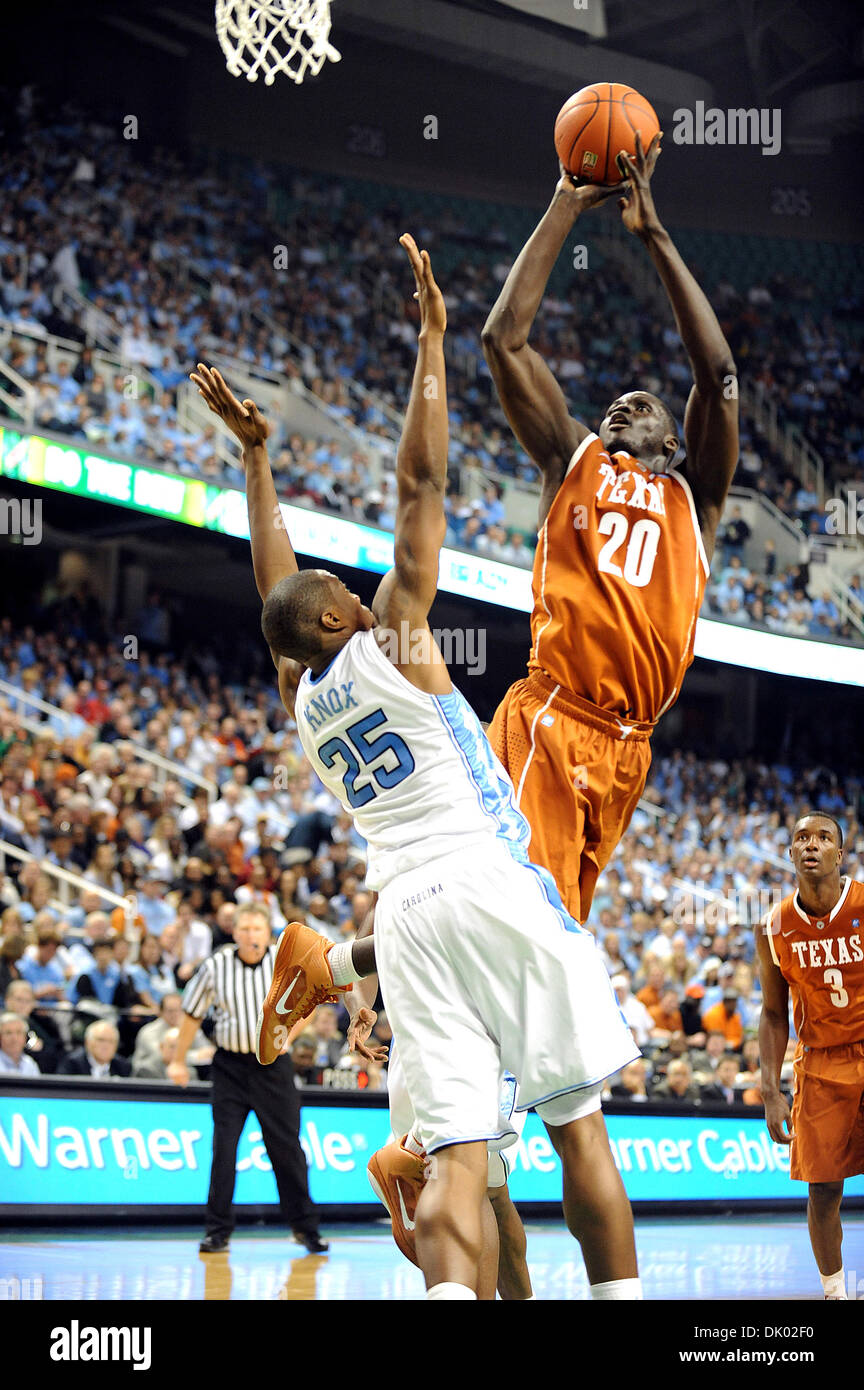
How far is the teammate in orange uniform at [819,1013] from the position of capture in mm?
6277

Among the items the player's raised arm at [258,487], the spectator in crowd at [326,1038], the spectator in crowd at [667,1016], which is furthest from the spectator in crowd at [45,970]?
the player's raised arm at [258,487]

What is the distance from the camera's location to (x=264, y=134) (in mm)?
23641

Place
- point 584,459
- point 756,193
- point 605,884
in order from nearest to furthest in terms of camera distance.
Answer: point 584,459
point 605,884
point 756,193

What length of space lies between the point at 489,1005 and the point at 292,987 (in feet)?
3.61

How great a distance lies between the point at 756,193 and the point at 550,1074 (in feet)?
81.2

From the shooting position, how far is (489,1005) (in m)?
3.74

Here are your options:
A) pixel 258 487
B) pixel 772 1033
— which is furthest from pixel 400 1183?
pixel 772 1033

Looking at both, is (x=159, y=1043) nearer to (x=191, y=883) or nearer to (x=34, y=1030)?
(x=34, y=1030)

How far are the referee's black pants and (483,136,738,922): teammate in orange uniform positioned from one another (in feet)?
15.3

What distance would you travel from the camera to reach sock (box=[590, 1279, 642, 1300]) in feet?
12.0

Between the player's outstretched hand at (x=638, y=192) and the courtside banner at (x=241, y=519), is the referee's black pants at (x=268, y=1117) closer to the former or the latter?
the player's outstretched hand at (x=638, y=192)
